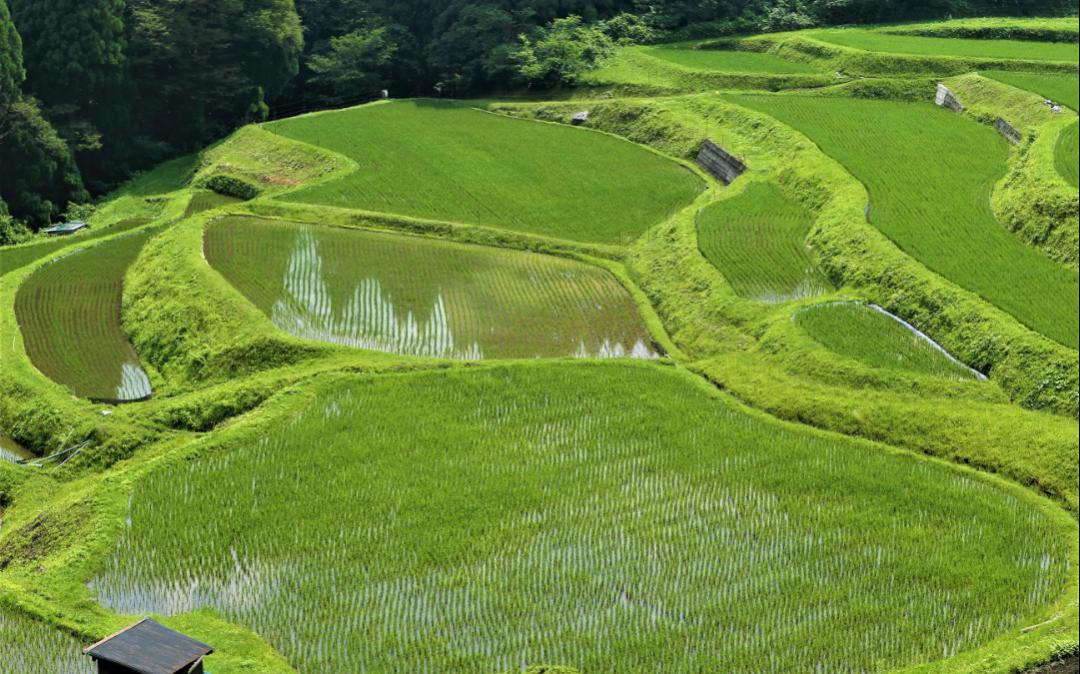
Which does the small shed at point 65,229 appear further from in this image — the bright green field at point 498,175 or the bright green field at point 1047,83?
the bright green field at point 1047,83

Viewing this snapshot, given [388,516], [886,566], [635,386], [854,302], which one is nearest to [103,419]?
[388,516]

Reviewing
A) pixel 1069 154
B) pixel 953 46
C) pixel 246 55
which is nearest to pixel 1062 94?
pixel 1069 154


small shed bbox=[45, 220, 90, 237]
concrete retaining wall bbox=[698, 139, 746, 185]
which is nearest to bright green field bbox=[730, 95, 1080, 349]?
concrete retaining wall bbox=[698, 139, 746, 185]

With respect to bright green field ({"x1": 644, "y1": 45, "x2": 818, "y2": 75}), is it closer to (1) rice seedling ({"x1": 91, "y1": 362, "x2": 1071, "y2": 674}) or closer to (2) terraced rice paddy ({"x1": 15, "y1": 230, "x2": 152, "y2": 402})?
(2) terraced rice paddy ({"x1": 15, "y1": 230, "x2": 152, "y2": 402})

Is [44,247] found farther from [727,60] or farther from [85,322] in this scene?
[727,60]

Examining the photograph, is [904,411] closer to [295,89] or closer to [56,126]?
[56,126]

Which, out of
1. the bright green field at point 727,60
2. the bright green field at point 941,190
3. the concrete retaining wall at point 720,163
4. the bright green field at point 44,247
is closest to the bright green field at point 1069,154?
the bright green field at point 941,190
